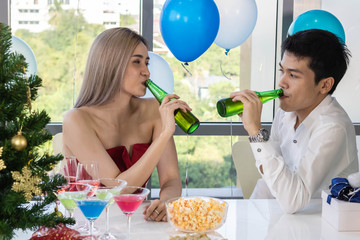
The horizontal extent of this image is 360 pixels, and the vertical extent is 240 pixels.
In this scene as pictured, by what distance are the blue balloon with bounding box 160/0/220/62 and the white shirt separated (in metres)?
0.90

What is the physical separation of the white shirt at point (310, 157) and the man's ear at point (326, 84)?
0.12 feet

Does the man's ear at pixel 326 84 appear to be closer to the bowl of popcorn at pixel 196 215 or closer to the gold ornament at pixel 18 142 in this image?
the bowl of popcorn at pixel 196 215

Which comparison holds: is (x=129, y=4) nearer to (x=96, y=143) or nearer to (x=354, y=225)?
(x=96, y=143)

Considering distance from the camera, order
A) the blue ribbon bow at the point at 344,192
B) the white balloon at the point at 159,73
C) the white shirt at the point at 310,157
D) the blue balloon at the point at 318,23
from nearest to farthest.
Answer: the blue ribbon bow at the point at 344,192 < the white shirt at the point at 310,157 < the blue balloon at the point at 318,23 < the white balloon at the point at 159,73

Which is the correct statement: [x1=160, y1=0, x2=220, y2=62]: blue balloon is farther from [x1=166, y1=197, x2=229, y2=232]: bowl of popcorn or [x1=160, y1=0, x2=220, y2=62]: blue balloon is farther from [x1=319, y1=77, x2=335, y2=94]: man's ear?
[x1=166, y1=197, x2=229, y2=232]: bowl of popcorn

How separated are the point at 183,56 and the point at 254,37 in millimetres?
1353

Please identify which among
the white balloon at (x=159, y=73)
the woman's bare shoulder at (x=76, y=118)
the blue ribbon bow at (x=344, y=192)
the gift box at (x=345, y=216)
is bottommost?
the gift box at (x=345, y=216)

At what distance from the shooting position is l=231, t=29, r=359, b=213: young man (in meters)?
1.88

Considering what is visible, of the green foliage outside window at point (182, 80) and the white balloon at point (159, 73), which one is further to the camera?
the green foliage outside window at point (182, 80)

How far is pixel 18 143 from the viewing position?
939 millimetres

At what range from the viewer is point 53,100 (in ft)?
13.2

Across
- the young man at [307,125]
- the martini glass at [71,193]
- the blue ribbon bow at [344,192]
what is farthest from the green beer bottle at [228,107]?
the martini glass at [71,193]

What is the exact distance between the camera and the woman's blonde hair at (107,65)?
7.05ft

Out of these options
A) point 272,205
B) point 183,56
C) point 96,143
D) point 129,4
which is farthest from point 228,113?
point 129,4
